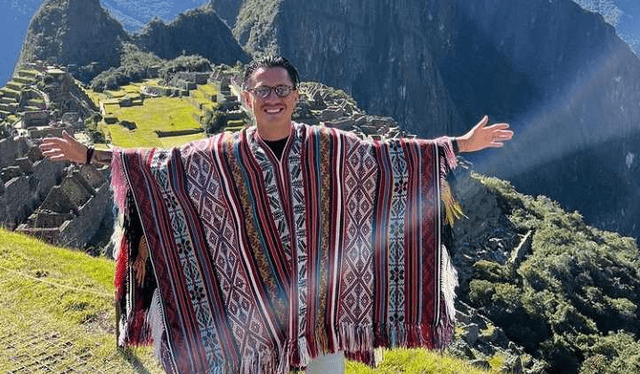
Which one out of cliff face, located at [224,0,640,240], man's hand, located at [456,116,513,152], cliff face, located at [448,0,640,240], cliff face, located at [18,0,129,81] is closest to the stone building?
man's hand, located at [456,116,513,152]

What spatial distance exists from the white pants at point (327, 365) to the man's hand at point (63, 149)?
56.4 inches

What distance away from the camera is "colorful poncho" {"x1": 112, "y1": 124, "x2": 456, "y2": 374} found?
323 cm

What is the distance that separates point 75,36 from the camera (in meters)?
58.9

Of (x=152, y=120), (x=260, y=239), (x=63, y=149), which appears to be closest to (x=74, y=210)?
(x=63, y=149)

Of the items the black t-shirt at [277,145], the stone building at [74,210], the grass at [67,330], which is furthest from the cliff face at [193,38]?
the black t-shirt at [277,145]

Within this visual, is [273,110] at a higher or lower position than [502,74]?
lower

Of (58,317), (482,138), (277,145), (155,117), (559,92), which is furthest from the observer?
(559,92)

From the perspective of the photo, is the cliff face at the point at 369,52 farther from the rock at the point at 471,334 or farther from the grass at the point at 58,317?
the grass at the point at 58,317

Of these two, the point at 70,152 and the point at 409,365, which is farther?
the point at 409,365

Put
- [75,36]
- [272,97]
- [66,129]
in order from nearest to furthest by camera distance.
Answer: [272,97] < [66,129] < [75,36]

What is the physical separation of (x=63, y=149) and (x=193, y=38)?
69891 millimetres

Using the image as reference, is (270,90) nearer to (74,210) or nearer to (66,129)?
(74,210)

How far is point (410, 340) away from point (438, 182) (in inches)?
31.1

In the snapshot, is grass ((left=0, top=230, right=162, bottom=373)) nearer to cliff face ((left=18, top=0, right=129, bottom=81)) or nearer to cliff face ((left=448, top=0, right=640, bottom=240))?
cliff face ((left=18, top=0, right=129, bottom=81))
